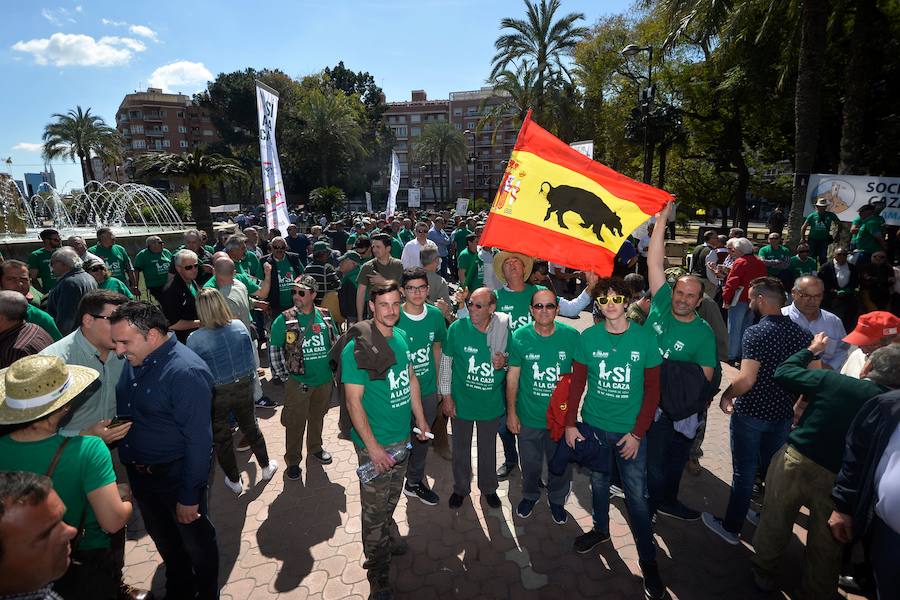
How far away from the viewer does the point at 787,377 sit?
10.3 ft

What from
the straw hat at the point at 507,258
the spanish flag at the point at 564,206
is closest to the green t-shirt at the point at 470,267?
the straw hat at the point at 507,258

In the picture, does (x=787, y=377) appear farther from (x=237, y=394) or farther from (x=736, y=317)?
(x=736, y=317)

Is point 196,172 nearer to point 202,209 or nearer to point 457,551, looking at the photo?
point 202,209

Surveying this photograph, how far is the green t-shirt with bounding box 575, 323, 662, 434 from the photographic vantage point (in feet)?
11.7

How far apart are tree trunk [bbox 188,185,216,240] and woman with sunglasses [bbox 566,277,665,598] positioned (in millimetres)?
18972

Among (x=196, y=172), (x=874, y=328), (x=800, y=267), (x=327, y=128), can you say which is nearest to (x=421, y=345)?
(x=874, y=328)

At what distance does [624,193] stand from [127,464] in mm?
4245

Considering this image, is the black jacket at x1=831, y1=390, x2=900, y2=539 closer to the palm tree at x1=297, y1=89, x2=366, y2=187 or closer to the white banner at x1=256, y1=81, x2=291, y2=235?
the white banner at x1=256, y1=81, x2=291, y2=235

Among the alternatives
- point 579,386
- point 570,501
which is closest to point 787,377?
point 579,386

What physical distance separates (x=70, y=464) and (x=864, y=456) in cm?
421

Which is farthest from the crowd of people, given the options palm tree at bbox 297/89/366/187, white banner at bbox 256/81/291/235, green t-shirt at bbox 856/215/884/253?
palm tree at bbox 297/89/366/187

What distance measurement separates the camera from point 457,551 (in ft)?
13.3

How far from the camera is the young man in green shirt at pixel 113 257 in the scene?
328 inches

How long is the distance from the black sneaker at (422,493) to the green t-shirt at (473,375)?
99cm
